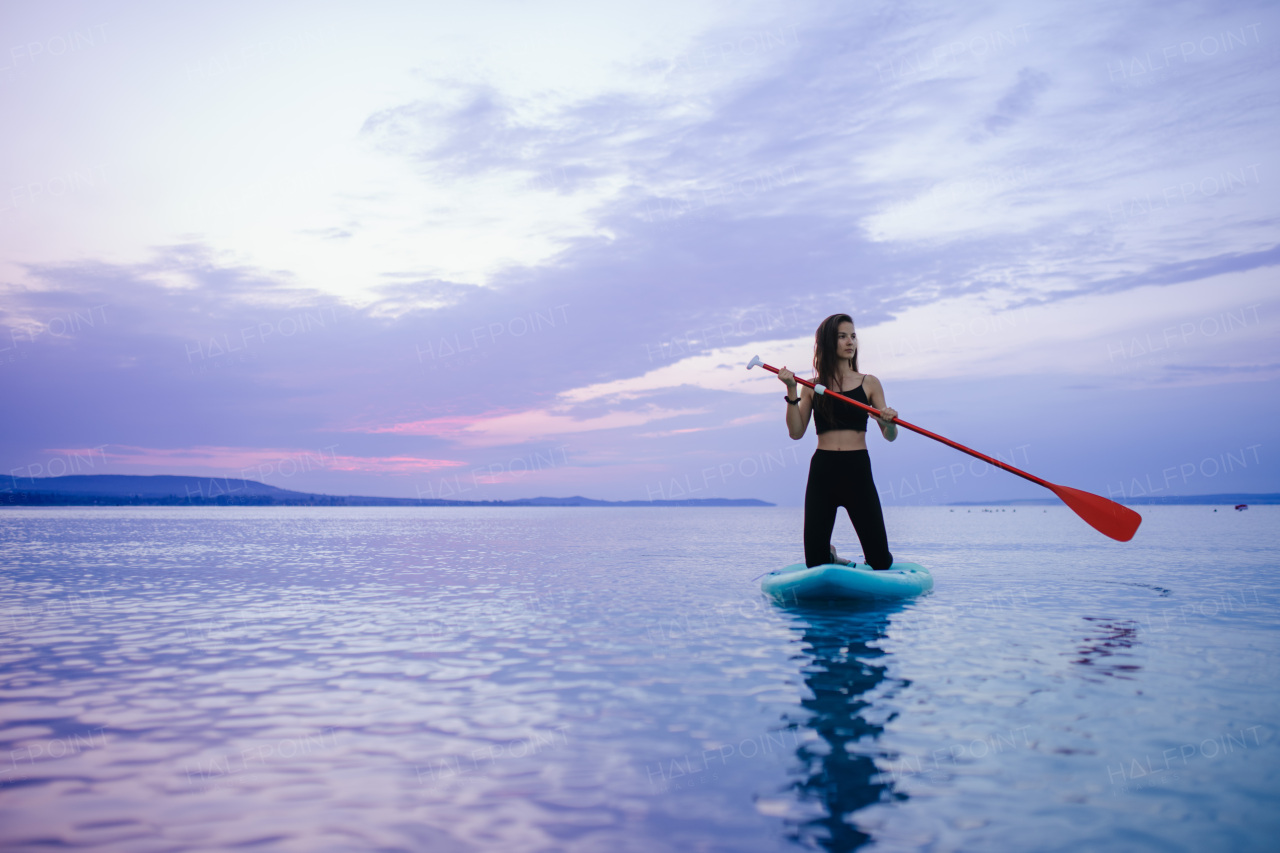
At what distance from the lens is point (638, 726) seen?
15.9 feet

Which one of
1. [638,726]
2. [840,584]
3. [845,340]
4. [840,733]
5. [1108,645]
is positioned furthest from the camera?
[840,584]

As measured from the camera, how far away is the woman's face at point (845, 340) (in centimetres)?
905

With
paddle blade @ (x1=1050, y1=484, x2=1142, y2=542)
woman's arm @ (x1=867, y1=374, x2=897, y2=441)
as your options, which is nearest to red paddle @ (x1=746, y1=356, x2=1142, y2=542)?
paddle blade @ (x1=1050, y1=484, x2=1142, y2=542)

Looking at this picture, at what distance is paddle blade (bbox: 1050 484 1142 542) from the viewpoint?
1071cm

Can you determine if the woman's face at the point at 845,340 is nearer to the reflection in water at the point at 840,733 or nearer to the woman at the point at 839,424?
the woman at the point at 839,424

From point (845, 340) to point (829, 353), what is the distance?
0.75ft

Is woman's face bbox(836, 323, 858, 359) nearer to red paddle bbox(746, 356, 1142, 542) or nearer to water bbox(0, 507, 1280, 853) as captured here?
red paddle bbox(746, 356, 1142, 542)

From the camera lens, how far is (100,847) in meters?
3.12

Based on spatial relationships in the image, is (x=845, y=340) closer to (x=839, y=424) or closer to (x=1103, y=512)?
(x=839, y=424)

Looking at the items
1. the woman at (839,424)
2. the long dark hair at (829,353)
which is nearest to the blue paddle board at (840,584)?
the woman at (839,424)

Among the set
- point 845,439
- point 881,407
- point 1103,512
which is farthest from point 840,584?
point 1103,512

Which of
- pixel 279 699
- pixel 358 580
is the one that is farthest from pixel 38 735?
pixel 358 580

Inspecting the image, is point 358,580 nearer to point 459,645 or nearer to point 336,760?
point 459,645

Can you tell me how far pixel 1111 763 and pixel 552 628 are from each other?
19.1ft
